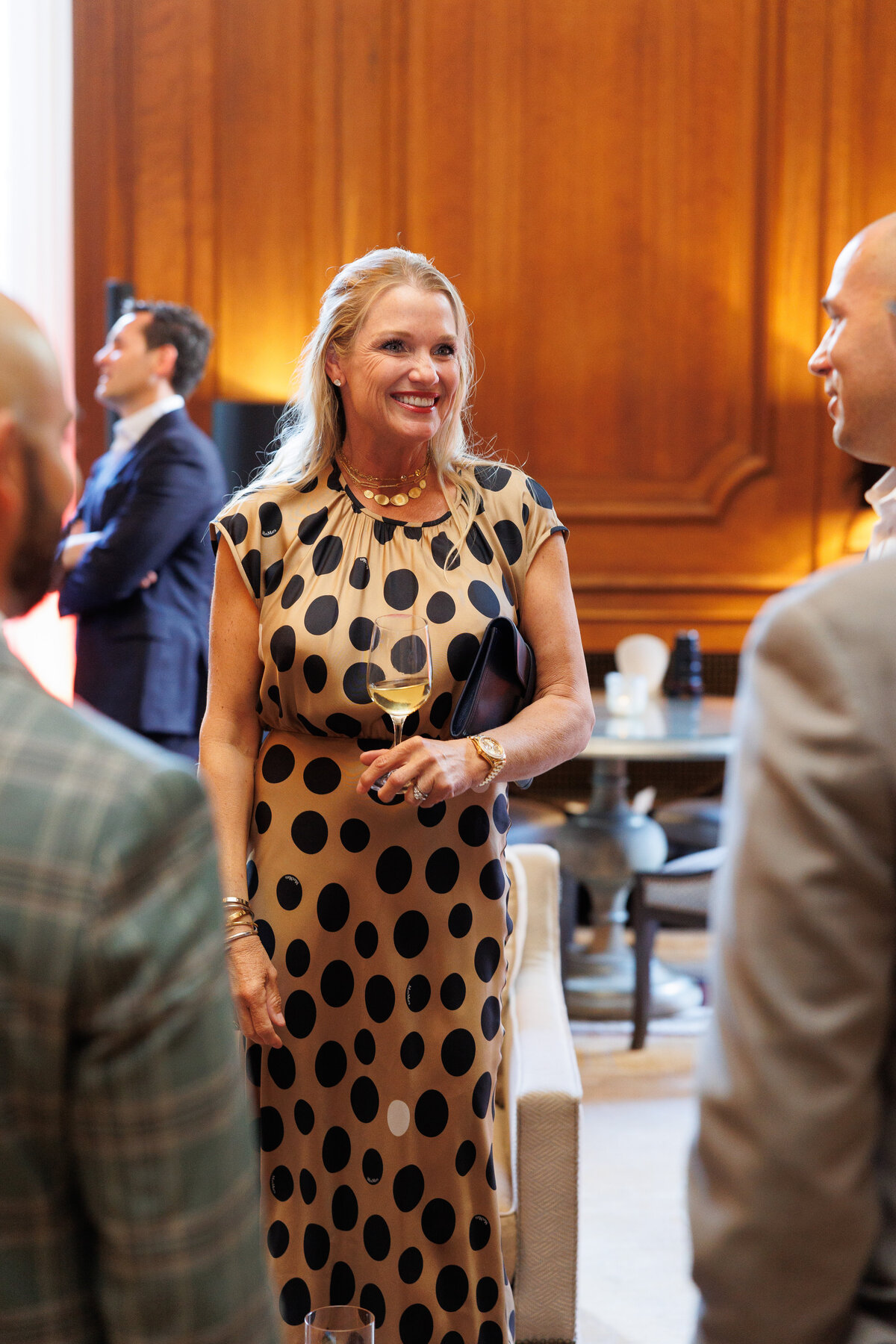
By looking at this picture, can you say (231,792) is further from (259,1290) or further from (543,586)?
(259,1290)

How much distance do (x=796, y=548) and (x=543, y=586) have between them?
149 inches

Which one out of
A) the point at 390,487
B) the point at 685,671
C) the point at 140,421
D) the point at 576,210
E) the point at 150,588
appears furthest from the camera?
the point at 576,210

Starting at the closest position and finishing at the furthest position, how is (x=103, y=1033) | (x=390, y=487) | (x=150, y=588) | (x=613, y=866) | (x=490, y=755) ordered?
(x=103, y=1033) → (x=490, y=755) → (x=390, y=487) → (x=150, y=588) → (x=613, y=866)

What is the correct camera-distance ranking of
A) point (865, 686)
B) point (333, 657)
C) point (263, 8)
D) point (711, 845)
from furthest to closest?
point (263, 8) < point (711, 845) < point (333, 657) < point (865, 686)

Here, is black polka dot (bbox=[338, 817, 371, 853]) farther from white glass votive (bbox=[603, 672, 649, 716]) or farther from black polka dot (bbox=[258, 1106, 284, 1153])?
white glass votive (bbox=[603, 672, 649, 716])

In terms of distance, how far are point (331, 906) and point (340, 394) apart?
2.46ft

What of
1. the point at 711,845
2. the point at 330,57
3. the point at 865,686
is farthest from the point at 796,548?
the point at 865,686

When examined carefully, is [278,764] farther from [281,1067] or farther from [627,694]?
[627,694]

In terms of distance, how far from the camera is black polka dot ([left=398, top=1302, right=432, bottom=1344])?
181 cm

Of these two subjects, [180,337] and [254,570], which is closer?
[254,570]

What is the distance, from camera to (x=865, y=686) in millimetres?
763

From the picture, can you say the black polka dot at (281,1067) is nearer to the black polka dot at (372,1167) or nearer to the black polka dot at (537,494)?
the black polka dot at (372,1167)

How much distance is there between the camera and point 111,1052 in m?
0.71

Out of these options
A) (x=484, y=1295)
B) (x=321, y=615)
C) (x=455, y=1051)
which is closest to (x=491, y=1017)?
(x=455, y=1051)
